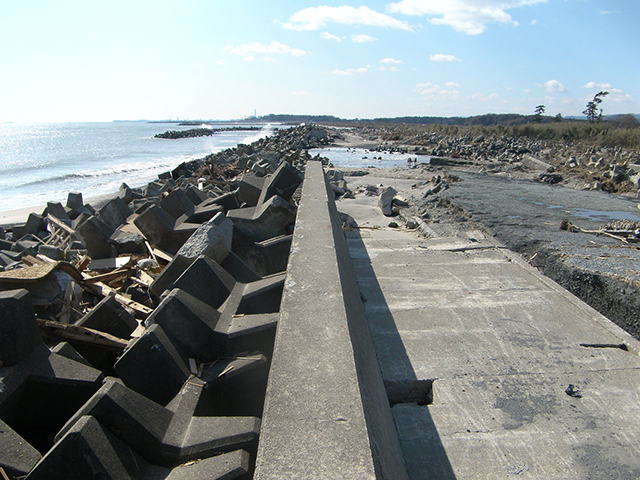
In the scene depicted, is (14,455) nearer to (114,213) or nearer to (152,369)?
(152,369)

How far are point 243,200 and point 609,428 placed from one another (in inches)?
200

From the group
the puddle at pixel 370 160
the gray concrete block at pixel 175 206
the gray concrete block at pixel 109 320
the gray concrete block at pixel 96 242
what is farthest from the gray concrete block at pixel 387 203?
the puddle at pixel 370 160

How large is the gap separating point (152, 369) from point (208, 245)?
1284mm

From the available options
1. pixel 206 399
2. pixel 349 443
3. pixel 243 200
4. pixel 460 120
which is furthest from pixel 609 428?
pixel 460 120

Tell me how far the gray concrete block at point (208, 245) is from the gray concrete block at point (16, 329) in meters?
1.26

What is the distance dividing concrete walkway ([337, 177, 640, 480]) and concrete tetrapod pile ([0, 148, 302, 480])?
109cm

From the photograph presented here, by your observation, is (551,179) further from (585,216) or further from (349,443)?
(349,443)

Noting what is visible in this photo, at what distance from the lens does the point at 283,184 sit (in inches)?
228

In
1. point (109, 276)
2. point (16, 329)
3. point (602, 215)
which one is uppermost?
point (16, 329)

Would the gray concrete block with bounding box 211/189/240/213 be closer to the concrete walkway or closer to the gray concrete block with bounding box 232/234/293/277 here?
the gray concrete block with bounding box 232/234/293/277

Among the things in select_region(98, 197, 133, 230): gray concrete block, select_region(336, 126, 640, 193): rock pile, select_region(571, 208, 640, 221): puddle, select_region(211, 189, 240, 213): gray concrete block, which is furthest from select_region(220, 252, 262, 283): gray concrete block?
select_region(336, 126, 640, 193): rock pile

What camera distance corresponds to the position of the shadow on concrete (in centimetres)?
222

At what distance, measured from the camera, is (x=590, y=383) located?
281cm

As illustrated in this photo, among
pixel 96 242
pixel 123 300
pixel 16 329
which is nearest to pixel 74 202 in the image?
pixel 96 242
